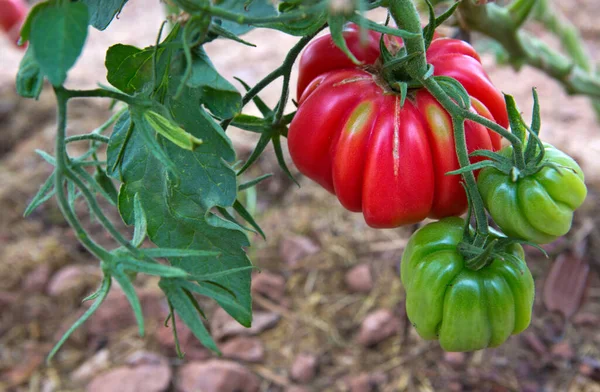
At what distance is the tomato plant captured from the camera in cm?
55

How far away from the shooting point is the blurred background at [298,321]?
4.32 ft

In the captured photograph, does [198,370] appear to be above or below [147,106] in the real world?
below

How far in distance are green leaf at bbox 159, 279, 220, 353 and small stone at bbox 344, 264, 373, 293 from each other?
106 cm

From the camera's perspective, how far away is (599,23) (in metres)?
3.44

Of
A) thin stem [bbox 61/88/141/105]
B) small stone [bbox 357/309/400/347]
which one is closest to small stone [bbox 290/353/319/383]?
small stone [bbox 357/309/400/347]

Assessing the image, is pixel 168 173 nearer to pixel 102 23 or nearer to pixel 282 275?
pixel 102 23

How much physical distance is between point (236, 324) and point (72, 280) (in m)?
0.48

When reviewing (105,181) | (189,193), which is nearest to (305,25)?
(189,193)

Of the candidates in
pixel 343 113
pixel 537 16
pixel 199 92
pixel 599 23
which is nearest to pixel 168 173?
pixel 199 92

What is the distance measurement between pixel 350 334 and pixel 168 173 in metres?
0.91

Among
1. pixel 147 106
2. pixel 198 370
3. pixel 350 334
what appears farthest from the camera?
pixel 350 334

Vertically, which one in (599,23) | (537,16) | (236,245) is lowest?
(599,23)

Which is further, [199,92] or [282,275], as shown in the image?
[282,275]

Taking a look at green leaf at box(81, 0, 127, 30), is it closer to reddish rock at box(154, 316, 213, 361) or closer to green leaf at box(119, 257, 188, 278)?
green leaf at box(119, 257, 188, 278)
